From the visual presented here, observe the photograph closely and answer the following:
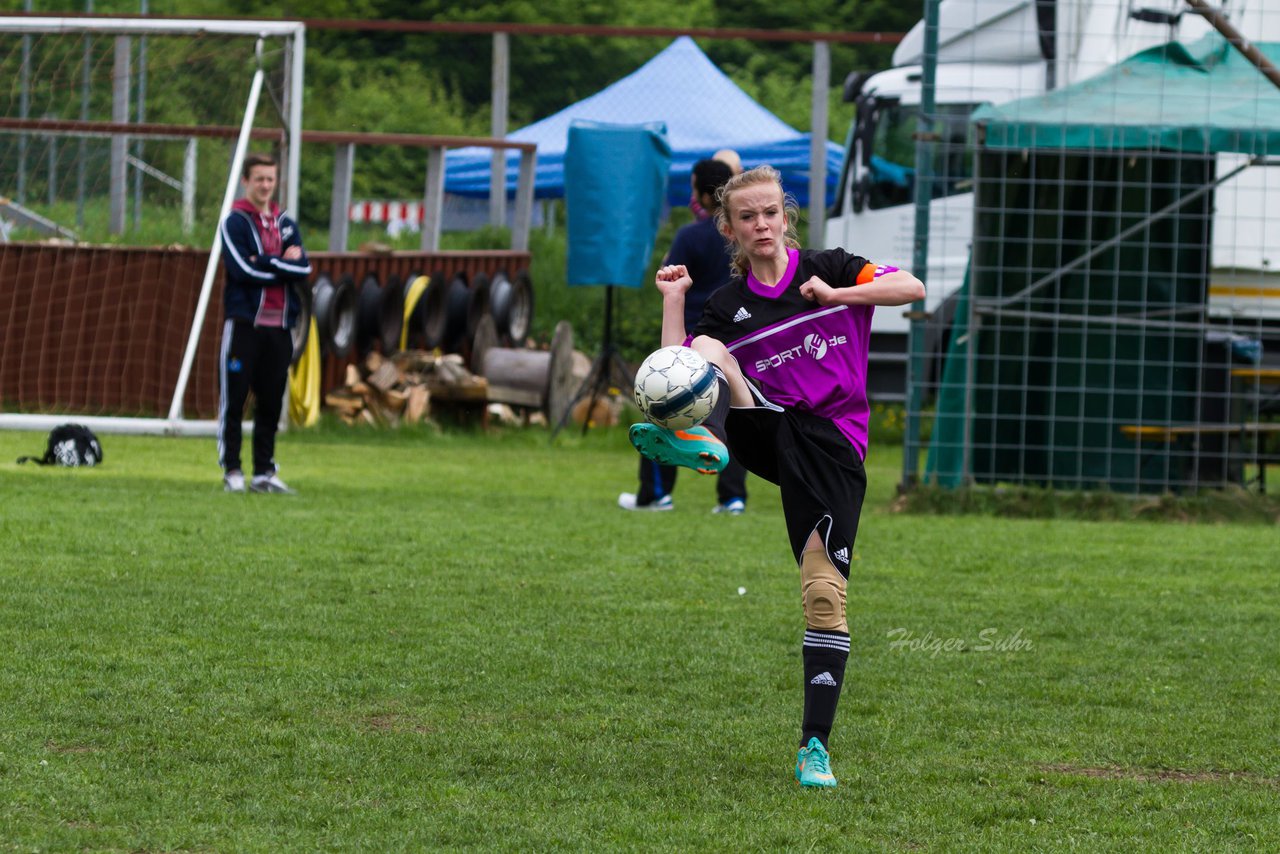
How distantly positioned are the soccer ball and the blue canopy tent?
17.6 meters

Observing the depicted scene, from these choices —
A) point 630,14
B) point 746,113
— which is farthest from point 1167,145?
point 630,14

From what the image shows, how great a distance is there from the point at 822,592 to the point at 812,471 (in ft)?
1.15

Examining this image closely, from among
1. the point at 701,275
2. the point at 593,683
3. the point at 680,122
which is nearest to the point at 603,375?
the point at 701,275

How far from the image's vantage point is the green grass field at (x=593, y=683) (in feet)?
14.5

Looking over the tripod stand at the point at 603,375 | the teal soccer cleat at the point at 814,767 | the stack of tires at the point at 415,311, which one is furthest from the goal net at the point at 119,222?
the teal soccer cleat at the point at 814,767

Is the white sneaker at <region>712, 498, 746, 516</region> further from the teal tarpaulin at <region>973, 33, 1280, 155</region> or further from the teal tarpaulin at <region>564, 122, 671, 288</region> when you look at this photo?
the teal tarpaulin at <region>564, 122, 671, 288</region>

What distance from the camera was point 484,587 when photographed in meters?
8.04

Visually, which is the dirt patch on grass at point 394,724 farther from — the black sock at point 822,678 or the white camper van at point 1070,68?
the white camper van at point 1070,68

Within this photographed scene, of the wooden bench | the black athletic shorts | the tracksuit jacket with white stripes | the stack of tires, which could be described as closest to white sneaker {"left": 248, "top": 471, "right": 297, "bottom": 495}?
the tracksuit jacket with white stripes

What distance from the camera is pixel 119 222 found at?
1706cm

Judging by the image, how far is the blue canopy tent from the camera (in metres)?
23.0

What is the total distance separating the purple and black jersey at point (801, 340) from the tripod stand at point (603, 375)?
32.7 feet

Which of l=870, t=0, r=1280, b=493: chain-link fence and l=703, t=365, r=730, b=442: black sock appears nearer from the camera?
l=703, t=365, r=730, b=442: black sock

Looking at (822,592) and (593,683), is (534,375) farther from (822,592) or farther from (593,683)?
(822,592)
